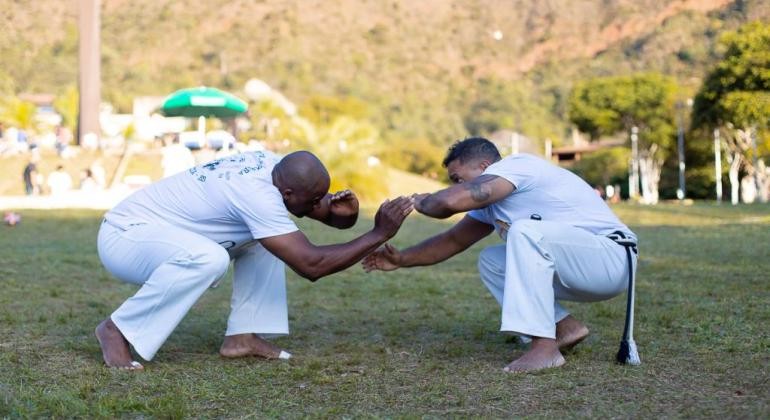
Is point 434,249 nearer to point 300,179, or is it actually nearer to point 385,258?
point 385,258

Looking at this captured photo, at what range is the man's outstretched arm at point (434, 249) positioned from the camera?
538cm

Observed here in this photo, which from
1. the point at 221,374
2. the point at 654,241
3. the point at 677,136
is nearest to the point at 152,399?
the point at 221,374

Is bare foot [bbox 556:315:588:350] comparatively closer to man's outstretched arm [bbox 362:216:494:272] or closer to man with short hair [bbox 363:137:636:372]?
man with short hair [bbox 363:137:636:372]

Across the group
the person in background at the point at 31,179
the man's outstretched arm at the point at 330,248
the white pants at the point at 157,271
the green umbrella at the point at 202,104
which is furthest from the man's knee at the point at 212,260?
the person in background at the point at 31,179

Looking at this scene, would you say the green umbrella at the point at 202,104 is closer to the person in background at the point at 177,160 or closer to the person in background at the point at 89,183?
the person in background at the point at 89,183

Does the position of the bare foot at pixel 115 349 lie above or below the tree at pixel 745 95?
below

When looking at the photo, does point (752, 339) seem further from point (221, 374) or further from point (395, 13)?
point (395, 13)

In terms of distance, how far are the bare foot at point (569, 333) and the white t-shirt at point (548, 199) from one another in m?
0.49

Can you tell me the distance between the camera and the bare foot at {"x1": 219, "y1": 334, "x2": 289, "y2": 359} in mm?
5237

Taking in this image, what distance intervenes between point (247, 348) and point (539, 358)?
4.98 feet

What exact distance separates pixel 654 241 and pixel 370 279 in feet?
18.4

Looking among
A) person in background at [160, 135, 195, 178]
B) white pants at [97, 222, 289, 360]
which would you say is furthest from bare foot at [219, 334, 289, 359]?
person in background at [160, 135, 195, 178]

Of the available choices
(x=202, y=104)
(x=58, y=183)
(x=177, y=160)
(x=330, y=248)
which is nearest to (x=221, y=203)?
(x=330, y=248)

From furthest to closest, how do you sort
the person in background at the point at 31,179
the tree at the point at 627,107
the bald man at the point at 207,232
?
1. the tree at the point at 627,107
2. the person in background at the point at 31,179
3. the bald man at the point at 207,232
